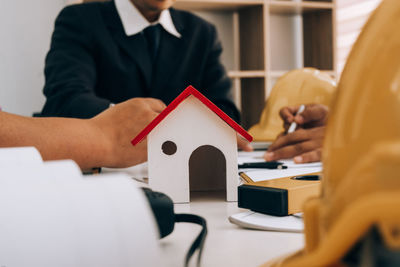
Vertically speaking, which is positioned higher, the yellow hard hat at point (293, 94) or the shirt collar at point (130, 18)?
the shirt collar at point (130, 18)

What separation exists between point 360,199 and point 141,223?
0.10 metres

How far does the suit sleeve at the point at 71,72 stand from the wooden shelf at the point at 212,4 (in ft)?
2.45

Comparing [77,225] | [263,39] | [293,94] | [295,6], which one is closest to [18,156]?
[77,225]

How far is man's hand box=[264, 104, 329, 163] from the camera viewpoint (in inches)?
31.6

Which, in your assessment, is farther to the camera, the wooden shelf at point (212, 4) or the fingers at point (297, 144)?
the wooden shelf at point (212, 4)

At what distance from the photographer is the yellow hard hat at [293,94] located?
133 cm

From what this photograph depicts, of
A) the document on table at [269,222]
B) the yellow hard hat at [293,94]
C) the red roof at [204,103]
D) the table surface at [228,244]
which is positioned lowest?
the table surface at [228,244]

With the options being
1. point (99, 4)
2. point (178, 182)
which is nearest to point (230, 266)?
point (178, 182)

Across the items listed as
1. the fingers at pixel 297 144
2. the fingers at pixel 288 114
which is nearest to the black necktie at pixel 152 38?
the fingers at pixel 288 114

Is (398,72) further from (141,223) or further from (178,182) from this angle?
(178,182)

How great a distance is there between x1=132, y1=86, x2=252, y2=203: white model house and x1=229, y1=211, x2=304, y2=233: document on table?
11 cm

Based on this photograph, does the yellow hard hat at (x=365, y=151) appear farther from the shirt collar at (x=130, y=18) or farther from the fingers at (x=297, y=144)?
the shirt collar at (x=130, y=18)

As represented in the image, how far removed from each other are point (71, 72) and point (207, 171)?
1.04 m

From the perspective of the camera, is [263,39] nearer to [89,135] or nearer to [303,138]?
[303,138]
